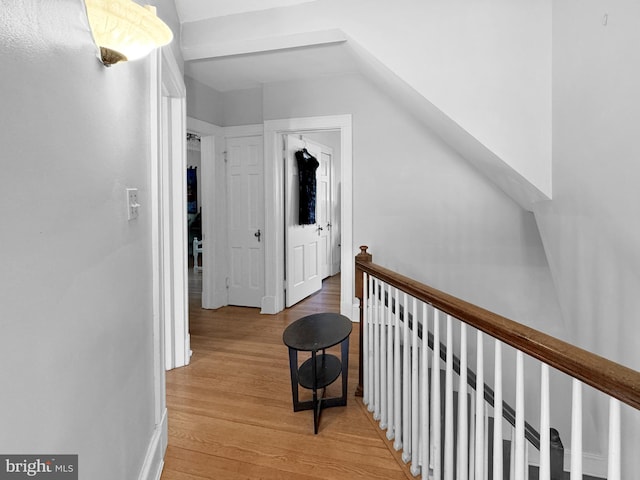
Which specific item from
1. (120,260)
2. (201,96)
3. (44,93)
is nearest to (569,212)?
(120,260)

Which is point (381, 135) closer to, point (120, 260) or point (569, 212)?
point (569, 212)

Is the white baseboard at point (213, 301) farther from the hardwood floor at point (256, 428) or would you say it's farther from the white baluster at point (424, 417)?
the white baluster at point (424, 417)

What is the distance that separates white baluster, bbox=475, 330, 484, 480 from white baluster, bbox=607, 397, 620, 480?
0.44 m

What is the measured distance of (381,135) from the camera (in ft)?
12.0

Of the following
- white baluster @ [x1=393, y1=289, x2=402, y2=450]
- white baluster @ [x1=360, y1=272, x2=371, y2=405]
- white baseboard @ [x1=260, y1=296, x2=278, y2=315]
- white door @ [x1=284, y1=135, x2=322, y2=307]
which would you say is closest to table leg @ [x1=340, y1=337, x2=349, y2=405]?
white baluster @ [x1=360, y1=272, x2=371, y2=405]

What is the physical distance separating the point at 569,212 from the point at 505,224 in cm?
120

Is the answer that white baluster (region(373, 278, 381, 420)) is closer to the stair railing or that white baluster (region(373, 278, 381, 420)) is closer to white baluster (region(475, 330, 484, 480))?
the stair railing

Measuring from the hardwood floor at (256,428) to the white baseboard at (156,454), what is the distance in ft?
0.17

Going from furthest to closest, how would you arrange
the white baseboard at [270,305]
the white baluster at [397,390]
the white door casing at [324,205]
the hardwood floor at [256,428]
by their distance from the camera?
the white door casing at [324,205], the white baseboard at [270,305], the white baluster at [397,390], the hardwood floor at [256,428]

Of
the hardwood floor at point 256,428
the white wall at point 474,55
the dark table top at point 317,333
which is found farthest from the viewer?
the white wall at point 474,55

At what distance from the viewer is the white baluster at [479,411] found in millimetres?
1218

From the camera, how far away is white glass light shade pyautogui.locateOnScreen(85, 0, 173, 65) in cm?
101

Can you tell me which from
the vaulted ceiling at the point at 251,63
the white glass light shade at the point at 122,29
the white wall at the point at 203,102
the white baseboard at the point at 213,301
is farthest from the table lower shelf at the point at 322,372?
the white wall at the point at 203,102

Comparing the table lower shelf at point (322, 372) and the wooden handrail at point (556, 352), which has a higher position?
the wooden handrail at point (556, 352)
